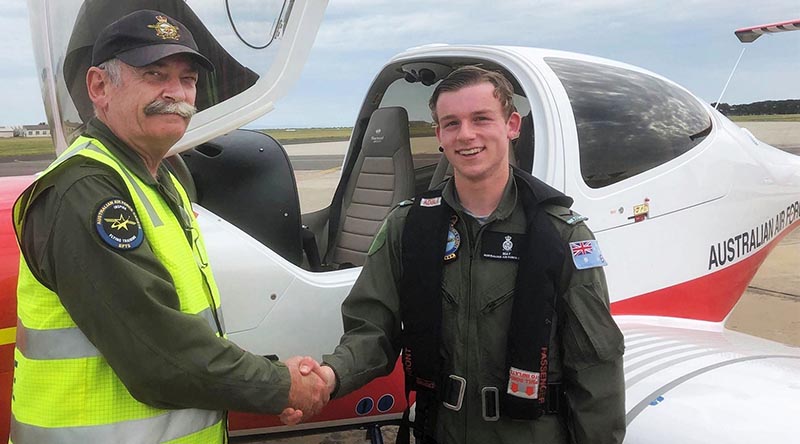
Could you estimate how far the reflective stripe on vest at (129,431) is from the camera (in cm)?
126

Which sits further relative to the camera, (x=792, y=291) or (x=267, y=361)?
(x=792, y=291)

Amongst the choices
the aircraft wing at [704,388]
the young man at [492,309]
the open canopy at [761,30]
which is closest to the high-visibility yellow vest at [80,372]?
the young man at [492,309]

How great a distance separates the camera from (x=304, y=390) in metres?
1.52

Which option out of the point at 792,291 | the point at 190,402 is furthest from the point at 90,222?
the point at 792,291

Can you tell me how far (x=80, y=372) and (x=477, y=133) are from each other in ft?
3.46

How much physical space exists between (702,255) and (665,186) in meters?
0.46

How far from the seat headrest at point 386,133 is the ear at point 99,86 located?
Result: 7.61 ft

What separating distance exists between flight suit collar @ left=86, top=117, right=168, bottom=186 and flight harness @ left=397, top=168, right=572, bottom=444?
0.69 metres

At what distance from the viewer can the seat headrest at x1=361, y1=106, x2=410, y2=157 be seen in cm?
362

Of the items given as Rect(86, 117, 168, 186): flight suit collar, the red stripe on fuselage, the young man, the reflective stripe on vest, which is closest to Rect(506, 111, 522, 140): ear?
the young man

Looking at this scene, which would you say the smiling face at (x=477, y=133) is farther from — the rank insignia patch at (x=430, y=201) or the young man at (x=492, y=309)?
the rank insignia patch at (x=430, y=201)

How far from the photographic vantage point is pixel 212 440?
4.79 ft

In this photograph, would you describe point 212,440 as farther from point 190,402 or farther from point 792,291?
point 792,291

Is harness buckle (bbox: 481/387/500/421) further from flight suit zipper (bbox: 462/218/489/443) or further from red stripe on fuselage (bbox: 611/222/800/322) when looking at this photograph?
red stripe on fuselage (bbox: 611/222/800/322)
